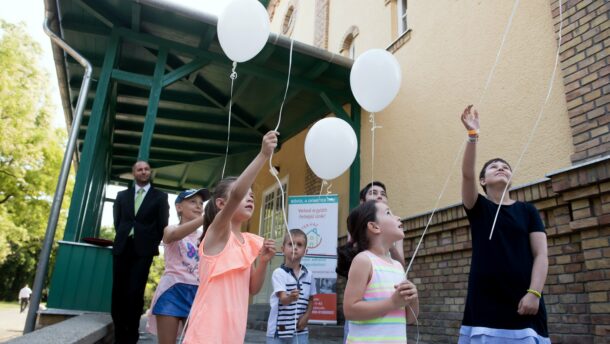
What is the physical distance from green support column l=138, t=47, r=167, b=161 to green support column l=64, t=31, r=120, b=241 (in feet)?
1.87

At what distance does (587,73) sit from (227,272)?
140 inches

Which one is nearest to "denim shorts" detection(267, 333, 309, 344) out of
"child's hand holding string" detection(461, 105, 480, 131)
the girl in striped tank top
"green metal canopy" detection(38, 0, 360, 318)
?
the girl in striped tank top

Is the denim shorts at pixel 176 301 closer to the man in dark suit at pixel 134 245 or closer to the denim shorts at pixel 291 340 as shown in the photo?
the denim shorts at pixel 291 340

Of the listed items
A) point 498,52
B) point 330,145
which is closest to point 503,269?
point 330,145

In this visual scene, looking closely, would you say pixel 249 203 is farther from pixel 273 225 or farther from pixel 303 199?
pixel 273 225

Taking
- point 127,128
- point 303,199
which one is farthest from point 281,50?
point 127,128

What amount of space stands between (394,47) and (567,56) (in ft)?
11.0

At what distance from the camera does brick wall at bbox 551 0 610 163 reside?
3447 mm

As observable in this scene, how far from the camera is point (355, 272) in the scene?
1810mm

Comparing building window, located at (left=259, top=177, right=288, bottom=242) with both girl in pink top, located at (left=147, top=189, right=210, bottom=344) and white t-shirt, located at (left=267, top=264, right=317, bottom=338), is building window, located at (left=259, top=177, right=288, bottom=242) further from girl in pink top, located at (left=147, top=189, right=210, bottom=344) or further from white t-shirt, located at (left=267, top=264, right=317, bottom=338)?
girl in pink top, located at (left=147, top=189, right=210, bottom=344)

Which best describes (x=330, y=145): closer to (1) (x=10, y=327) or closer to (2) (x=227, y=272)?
(2) (x=227, y=272)

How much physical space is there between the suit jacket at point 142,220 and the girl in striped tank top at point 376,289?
2348 millimetres

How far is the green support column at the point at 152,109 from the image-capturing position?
18.8 ft

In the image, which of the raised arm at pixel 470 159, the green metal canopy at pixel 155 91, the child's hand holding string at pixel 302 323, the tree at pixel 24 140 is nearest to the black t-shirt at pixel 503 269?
the raised arm at pixel 470 159
